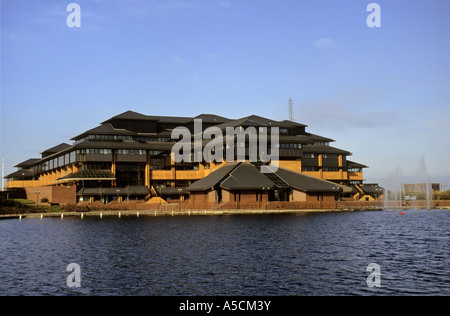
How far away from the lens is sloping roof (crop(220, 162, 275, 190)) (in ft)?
363

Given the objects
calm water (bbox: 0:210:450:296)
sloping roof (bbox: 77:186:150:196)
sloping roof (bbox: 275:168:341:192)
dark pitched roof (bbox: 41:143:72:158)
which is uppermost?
dark pitched roof (bbox: 41:143:72:158)

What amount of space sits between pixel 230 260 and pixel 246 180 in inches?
2676

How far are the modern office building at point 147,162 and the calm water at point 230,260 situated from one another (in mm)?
55587

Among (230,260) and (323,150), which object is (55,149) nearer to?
(323,150)

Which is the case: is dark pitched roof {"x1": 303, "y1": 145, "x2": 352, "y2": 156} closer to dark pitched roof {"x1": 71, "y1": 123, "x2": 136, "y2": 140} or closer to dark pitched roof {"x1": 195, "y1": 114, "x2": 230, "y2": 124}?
dark pitched roof {"x1": 195, "y1": 114, "x2": 230, "y2": 124}

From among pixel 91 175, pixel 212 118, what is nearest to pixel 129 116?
pixel 212 118

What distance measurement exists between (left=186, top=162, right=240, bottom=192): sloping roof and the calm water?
123 feet

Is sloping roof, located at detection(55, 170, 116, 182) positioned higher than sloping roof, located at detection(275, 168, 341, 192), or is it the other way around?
sloping roof, located at detection(55, 170, 116, 182)

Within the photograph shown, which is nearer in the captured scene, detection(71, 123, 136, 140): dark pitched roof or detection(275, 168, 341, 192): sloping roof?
detection(275, 168, 341, 192): sloping roof

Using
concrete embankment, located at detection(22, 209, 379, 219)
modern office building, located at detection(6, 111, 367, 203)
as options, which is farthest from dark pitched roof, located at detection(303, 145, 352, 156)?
concrete embankment, located at detection(22, 209, 379, 219)

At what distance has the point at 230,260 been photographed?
1813 inches

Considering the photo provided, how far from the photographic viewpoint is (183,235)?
6756 centimetres

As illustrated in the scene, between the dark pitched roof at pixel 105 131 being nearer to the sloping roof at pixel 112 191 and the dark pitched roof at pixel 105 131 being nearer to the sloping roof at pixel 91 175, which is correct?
the sloping roof at pixel 91 175
